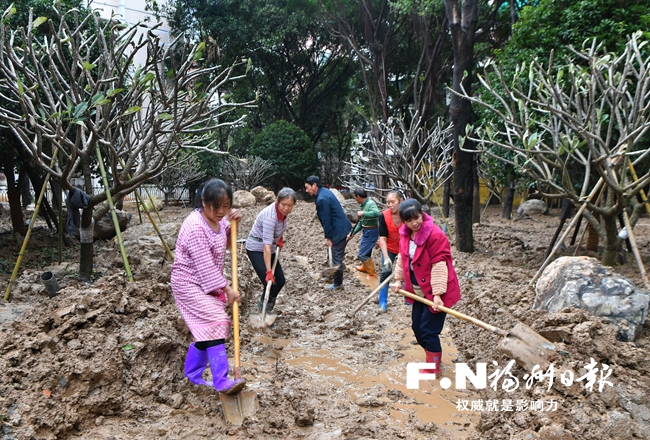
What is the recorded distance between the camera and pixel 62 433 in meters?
2.84

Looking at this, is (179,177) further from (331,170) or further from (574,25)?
(574,25)

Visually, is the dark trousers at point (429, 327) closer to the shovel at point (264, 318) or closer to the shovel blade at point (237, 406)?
the shovel blade at point (237, 406)

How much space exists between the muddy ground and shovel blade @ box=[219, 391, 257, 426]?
6cm

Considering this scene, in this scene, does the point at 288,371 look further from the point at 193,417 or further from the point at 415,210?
the point at 415,210

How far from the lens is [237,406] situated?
10.2ft

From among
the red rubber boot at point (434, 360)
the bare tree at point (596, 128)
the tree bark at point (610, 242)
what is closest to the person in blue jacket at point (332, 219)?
the bare tree at point (596, 128)

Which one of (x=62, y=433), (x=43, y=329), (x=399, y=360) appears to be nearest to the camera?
(x=62, y=433)

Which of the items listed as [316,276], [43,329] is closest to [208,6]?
[316,276]

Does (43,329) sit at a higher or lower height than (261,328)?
higher

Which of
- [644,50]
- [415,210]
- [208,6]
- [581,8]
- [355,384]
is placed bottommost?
[355,384]

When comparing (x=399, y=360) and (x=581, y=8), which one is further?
(x=581, y=8)

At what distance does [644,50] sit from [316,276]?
5717 millimetres

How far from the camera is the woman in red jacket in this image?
3734 millimetres

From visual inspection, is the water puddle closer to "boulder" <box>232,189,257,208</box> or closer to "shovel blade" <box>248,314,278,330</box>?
"shovel blade" <box>248,314,278,330</box>
